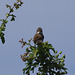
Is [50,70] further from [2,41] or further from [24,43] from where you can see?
[2,41]

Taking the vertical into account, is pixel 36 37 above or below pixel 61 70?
above

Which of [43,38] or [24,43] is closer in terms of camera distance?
[24,43]

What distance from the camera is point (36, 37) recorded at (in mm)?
6562

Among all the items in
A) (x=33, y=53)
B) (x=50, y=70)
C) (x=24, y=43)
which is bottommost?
(x=50, y=70)

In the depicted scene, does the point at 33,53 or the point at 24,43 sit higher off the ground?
the point at 24,43

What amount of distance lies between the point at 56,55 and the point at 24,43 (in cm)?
141

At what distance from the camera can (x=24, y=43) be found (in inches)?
246

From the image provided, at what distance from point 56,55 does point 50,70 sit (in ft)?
2.15

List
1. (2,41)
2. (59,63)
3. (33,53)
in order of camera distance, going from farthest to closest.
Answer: (59,63), (33,53), (2,41)

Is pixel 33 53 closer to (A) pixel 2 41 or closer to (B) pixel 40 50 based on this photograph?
(B) pixel 40 50

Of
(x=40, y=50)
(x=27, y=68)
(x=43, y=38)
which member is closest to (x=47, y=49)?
(x=40, y=50)

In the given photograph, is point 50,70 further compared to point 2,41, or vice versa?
point 50,70

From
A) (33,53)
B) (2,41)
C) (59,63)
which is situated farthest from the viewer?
(59,63)

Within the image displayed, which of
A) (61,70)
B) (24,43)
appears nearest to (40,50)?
(24,43)
